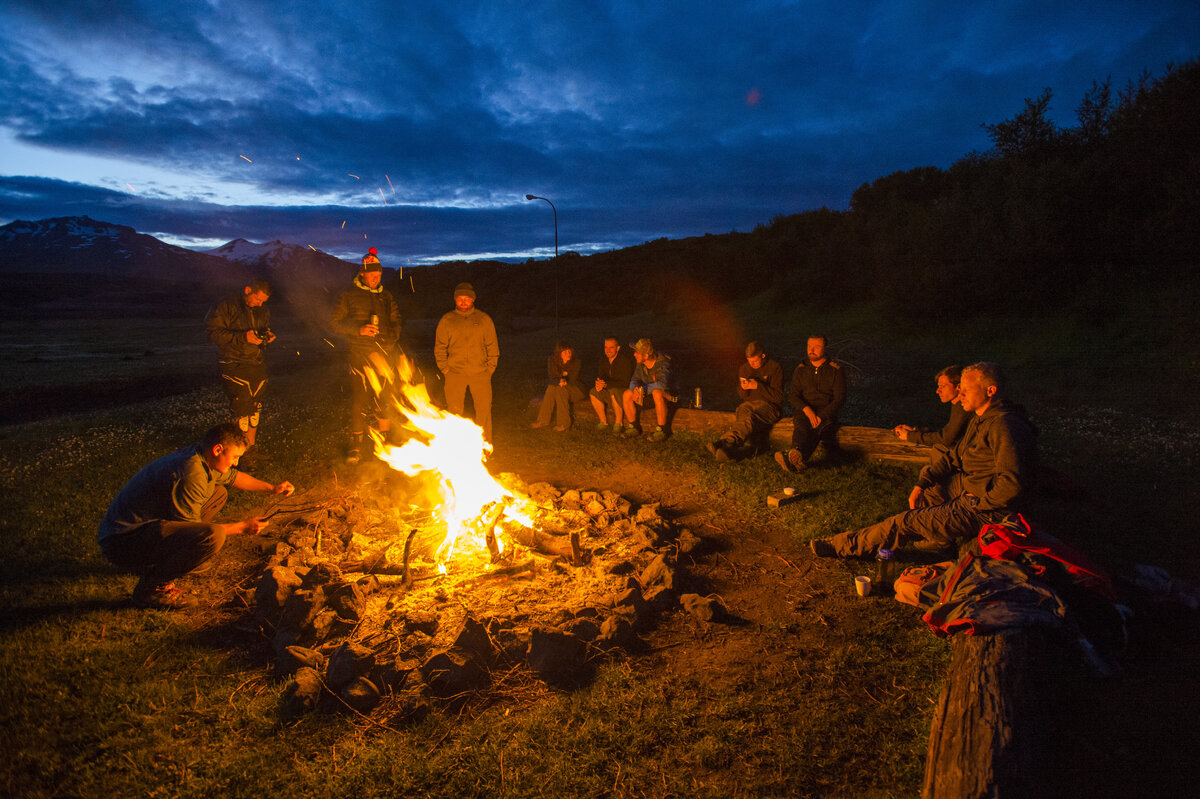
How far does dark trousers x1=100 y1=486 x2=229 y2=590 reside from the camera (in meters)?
4.45

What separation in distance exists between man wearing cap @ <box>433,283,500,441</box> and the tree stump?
246 inches

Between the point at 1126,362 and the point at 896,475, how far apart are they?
9.47 m

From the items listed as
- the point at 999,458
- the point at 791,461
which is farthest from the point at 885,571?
the point at 791,461

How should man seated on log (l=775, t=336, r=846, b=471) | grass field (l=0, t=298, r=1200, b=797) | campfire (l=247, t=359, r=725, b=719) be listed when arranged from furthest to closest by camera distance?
man seated on log (l=775, t=336, r=846, b=471) → campfire (l=247, t=359, r=725, b=719) → grass field (l=0, t=298, r=1200, b=797)

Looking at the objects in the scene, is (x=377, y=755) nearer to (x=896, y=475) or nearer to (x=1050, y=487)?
(x=1050, y=487)

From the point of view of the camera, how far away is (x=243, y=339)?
281 inches

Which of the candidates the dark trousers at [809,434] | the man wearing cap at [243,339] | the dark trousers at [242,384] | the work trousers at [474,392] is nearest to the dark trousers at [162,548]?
the man wearing cap at [243,339]

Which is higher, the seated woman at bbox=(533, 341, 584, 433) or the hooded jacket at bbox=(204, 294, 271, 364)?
the hooded jacket at bbox=(204, 294, 271, 364)

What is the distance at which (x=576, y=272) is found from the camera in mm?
56531

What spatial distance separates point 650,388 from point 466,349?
2.81 meters

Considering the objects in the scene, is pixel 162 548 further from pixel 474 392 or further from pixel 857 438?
pixel 857 438

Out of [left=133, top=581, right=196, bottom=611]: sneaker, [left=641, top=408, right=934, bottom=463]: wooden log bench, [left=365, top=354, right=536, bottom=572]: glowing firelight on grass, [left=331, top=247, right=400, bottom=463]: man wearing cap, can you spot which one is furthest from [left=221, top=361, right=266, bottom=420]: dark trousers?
[left=641, top=408, right=934, bottom=463]: wooden log bench

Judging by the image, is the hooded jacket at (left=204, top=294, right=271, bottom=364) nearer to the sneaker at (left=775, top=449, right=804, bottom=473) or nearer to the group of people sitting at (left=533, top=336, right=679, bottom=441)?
the group of people sitting at (left=533, top=336, right=679, bottom=441)

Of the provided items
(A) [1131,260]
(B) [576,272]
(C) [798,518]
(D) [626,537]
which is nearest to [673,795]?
(D) [626,537]
